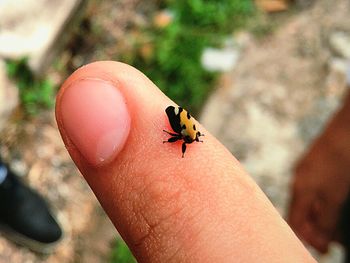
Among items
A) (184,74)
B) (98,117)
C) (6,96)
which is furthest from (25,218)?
(98,117)

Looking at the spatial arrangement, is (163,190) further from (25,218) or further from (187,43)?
(187,43)

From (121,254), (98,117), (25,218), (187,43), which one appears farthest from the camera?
(187,43)

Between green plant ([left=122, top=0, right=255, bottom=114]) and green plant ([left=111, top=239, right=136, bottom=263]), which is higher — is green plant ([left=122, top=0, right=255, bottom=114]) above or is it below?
above

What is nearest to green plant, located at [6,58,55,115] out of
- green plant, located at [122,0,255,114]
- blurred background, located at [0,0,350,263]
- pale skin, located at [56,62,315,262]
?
blurred background, located at [0,0,350,263]

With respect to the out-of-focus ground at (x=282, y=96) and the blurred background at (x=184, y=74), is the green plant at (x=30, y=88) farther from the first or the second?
the out-of-focus ground at (x=282, y=96)

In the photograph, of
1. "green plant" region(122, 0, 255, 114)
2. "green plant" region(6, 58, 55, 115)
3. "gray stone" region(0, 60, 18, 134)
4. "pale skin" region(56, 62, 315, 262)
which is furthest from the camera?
"green plant" region(122, 0, 255, 114)

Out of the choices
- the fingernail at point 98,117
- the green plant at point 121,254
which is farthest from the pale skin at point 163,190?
the green plant at point 121,254

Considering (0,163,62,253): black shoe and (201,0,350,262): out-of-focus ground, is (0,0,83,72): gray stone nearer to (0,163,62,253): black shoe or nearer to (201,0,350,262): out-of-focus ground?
(0,163,62,253): black shoe
